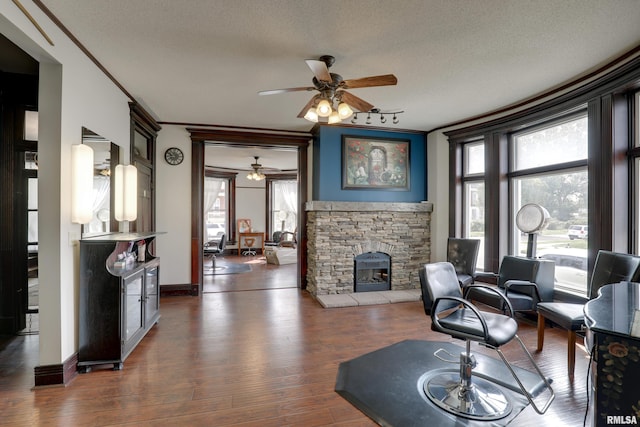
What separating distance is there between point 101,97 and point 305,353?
3187 mm

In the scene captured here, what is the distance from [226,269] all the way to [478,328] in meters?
5.80

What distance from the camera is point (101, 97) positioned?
9.53 feet

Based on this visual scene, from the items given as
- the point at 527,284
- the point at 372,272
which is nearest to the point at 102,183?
the point at 372,272

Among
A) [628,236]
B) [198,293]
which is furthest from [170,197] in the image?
[628,236]

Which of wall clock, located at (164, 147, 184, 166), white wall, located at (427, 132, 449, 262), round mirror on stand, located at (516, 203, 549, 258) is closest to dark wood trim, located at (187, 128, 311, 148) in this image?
wall clock, located at (164, 147, 184, 166)

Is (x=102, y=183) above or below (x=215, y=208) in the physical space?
above

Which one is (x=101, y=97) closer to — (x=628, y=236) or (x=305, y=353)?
(x=305, y=353)

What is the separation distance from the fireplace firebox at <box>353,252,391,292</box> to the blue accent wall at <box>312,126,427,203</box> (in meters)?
0.96

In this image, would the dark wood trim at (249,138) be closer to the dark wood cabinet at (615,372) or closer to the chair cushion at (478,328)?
the chair cushion at (478,328)

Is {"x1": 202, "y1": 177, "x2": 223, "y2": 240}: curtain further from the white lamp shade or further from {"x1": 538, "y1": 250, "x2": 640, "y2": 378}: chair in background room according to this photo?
{"x1": 538, "y1": 250, "x2": 640, "y2": 378}: chair in background room

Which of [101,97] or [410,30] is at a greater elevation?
[410,30]

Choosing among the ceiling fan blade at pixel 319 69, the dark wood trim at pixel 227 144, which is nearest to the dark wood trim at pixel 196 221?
the dark wood trim at pixel 227 144

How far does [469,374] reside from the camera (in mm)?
2154

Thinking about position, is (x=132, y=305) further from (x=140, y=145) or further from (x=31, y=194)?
(x=140, y=145)
